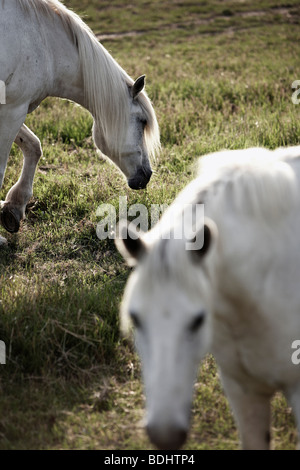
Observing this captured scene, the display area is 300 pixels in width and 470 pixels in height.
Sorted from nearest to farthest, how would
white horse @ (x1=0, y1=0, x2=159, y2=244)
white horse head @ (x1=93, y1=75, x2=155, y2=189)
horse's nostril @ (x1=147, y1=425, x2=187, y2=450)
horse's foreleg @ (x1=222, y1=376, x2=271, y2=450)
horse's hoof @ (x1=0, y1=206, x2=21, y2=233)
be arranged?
horse's nostril @ (x1=147, y1=425, x2=187, y2=450), horse's foreleg @ (x1=222, y1=376, x2=271, y2=450), white horse @ (x1=0, y1=0, x2=159, y2=244), horse's hoof @ (x1=0, y1=206, x2=21, y2=233), white horse head @ (x1=93, y1=75, x2=155, y2=189)

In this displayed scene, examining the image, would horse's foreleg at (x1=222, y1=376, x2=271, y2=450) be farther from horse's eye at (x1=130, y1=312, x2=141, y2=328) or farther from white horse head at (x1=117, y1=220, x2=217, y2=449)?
horse's eye at (x1=130, y1=312, x2=141, y2=328)

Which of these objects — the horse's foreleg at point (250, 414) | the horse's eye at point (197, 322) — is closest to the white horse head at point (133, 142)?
the horse's foreleg at point (250, 414)

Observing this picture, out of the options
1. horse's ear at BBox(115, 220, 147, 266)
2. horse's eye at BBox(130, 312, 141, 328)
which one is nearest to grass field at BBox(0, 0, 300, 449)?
horse's eye at BBox(130, 312, 141, 328)

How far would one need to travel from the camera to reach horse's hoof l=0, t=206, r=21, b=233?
4949 mm

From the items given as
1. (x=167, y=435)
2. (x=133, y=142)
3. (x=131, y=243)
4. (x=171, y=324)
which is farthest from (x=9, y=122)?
(x=167, y=435)

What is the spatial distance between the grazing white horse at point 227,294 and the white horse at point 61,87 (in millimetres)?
2596

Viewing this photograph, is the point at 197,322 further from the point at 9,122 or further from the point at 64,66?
the point at 64,66

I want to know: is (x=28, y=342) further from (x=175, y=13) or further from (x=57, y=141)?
(x=175, y=13)

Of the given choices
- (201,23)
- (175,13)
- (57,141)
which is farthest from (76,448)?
(175,13)

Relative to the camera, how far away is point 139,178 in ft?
17.0

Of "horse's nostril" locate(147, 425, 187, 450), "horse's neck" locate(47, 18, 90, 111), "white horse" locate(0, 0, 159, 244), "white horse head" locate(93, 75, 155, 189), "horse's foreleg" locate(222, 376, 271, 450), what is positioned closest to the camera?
"horse's nostril" locate(147, 425, 187, 450)

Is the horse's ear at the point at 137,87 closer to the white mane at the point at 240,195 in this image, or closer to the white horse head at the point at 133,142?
the white horse head at the point at 133,142

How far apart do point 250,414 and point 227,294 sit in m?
0.60

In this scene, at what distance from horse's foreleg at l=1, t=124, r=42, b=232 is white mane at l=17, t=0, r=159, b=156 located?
0.65 metres
